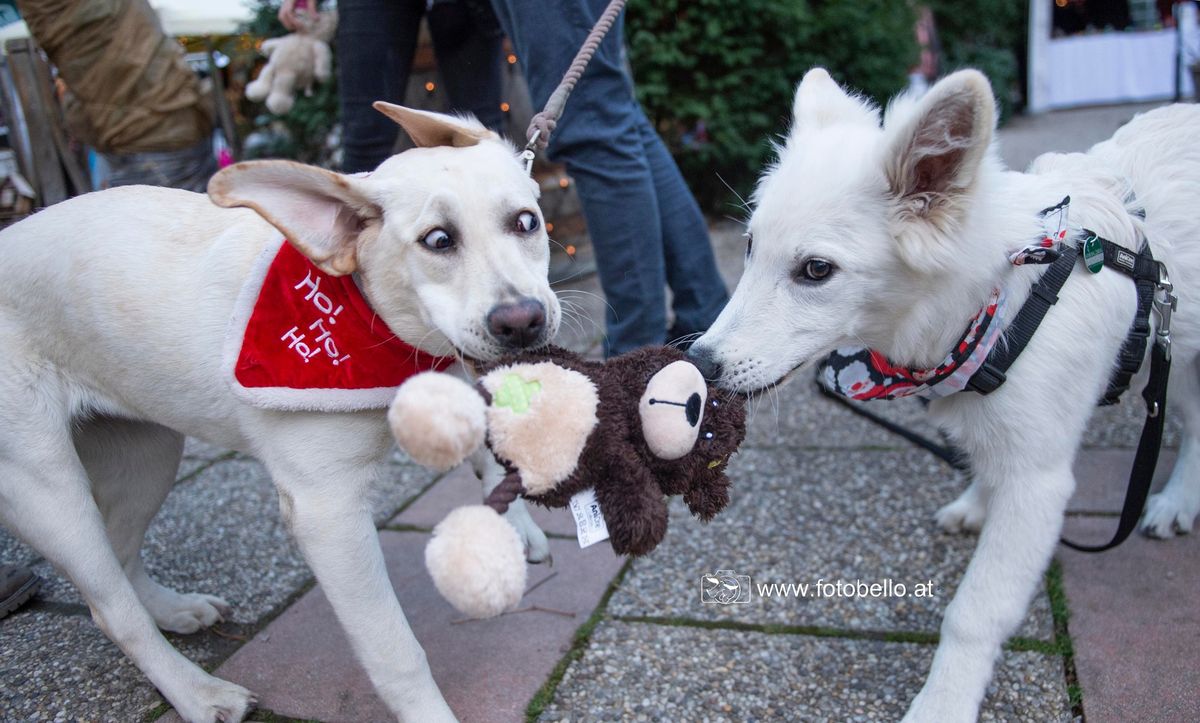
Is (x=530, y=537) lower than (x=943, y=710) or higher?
higher

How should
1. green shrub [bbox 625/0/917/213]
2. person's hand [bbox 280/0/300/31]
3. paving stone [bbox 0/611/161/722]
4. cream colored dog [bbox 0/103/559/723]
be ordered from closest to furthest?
1. cream colored dog [bbox 0/103/559/723]
2. paving stone [bbox 0/611/161/722]
3. person's hand [bbox 280/0/300/31]
4. green shrub [bbox 625/0/917/213]

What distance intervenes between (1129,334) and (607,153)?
1.57m

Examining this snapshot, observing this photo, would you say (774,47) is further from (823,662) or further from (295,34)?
(823,662)

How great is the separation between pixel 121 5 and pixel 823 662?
4.62 m

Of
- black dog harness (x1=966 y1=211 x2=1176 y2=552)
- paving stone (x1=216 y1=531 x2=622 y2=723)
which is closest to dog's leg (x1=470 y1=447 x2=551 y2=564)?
paving stone (x1=216 y1=531 x2=622 y2=723)

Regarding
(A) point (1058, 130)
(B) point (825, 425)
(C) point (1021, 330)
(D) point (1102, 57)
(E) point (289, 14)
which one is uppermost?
(E) point (289, 14)

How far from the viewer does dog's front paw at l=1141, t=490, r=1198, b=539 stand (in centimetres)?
252

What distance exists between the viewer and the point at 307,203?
5.70 ft

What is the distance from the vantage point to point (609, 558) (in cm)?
263

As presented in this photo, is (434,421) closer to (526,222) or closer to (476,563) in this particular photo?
(476,563)

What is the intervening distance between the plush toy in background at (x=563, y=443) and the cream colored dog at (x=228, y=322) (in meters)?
0.21

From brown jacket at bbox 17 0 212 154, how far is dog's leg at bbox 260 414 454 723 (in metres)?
3.58

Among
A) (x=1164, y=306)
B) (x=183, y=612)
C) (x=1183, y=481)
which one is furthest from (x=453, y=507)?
(x=1183, y=481)

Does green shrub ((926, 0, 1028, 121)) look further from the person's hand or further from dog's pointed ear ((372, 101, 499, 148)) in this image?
dog's pointed ear ((372, 101, 499, 148))
